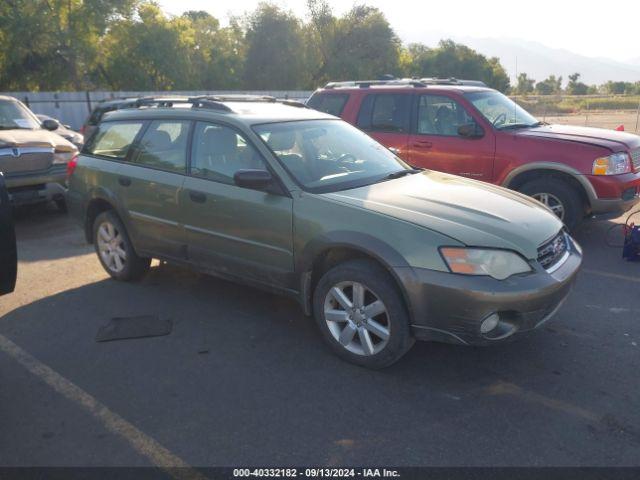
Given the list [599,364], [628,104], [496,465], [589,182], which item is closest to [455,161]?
[589,182]

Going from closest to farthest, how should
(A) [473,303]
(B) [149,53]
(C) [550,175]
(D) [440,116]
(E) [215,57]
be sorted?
(A) [473,303]
(C) [550,175]
(D) [440,116]
(B) [149,53]
(E) [215,57]

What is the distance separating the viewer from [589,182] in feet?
20.4

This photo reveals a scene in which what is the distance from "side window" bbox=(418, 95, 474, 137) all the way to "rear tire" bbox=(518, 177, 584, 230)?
1.16 meters

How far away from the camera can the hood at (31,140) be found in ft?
25.7

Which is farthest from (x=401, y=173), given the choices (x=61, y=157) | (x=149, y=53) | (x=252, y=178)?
(x=149, y=53)

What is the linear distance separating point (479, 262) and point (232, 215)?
1923 mm

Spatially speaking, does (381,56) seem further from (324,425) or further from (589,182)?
(324,425)

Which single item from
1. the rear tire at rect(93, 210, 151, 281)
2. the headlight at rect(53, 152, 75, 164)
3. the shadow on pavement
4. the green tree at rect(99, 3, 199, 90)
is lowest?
the shadow on pavement

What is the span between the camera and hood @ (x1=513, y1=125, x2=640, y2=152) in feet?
20.9

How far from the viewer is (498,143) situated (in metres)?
6.68

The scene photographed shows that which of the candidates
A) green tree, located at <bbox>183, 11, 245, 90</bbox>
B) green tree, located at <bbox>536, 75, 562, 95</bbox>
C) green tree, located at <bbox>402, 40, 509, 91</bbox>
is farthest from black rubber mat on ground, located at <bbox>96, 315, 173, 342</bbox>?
green tree, located at <bbox>402, 40, 509, 91</bbox>

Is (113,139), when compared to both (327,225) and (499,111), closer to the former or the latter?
(327,225)

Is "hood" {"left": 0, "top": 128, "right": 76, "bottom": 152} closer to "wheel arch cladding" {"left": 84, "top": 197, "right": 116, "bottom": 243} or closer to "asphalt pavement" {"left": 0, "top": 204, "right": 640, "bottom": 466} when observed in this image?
"wheel arch cladding" {"left": 84, "top": 197, "right": 116, "bottom": 243}

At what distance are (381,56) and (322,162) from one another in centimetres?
4348
